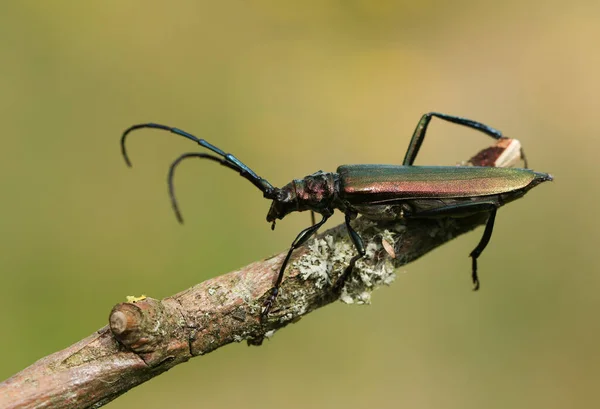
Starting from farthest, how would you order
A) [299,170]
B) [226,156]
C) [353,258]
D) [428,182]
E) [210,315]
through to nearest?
[299,170]
[428,182]
[226,156]
[353,258]
[210,315]

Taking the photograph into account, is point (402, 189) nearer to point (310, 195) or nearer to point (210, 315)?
point (310, 195)

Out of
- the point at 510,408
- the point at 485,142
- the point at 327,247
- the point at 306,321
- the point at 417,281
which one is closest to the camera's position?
the point at 327,247

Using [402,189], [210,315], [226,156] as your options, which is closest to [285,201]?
[226,156]

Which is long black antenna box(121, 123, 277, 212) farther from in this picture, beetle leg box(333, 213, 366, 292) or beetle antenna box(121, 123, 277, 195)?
beetle leg box(333, 213, 366, 292)

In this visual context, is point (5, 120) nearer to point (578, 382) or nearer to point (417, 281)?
point (417, 281)

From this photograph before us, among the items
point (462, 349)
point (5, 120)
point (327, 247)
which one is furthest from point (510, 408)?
point (5, 120)

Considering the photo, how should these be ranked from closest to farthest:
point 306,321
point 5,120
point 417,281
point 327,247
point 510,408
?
point 327,247
point 510,408
point 306,321
point 417,281
point 5,120

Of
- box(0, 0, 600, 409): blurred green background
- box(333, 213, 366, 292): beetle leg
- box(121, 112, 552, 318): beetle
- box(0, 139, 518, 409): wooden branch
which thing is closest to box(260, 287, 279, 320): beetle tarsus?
box(0, 139, 518, 409): wooden branch
